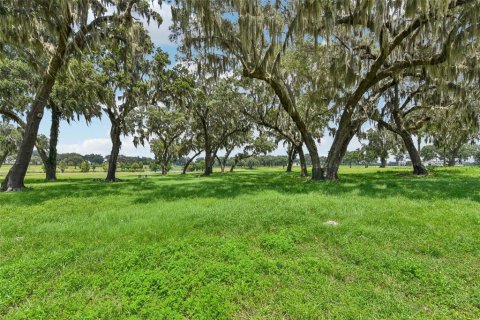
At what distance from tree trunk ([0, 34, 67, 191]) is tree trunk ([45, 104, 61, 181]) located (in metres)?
9.05

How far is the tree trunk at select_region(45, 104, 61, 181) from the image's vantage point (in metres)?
19.9

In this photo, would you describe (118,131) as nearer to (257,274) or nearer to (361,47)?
(361,47)

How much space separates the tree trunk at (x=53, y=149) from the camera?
19875 mm

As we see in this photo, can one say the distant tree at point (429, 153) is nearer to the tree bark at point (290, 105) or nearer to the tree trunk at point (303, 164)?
the tree trunk at point (303, 164)

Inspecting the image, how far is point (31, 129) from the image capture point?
11.6 metres

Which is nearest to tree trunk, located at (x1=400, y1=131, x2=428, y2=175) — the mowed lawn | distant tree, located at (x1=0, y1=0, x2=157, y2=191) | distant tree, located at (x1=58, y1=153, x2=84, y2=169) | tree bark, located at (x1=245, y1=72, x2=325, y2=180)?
tree bark, located at (x1=245, y1=72, x2=325, y2=180)

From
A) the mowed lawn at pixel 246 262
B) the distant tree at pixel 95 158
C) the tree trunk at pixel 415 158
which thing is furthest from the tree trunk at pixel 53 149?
the distant tree at pixel 95 158

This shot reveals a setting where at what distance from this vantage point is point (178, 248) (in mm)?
4754

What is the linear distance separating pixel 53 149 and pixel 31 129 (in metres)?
9.86

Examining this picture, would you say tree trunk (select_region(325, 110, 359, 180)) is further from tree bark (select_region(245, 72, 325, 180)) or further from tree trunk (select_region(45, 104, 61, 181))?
tree trunk (select_region(45, 104, 61, 181))

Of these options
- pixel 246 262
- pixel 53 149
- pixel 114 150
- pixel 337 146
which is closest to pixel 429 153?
pixel 337 146

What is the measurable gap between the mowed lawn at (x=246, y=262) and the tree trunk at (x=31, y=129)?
566 cm

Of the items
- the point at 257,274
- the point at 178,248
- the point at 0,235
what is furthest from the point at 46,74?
the point at 257,274

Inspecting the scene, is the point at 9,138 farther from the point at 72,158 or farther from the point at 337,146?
the point at 72,158
